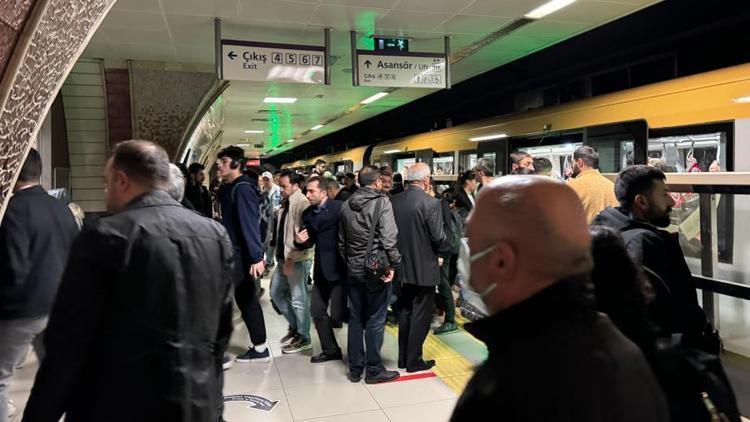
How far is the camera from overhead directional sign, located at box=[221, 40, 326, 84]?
5352 mm

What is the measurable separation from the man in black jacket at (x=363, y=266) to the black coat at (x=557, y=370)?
2944 mm

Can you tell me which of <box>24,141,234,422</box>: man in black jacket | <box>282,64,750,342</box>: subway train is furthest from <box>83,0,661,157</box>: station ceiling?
<box>24,141,234,422</box>: man in black jacket

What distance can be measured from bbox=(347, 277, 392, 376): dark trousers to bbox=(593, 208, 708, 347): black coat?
6.93 feet

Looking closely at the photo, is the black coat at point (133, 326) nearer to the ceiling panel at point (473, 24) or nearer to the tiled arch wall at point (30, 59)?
the tiled arch wall at point (30, 59)

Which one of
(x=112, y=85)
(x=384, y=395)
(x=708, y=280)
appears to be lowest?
(x=384, y=395)

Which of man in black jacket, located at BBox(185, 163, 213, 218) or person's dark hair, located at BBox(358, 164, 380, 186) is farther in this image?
man in black jacket, located at BBox(185, 163, 213, 218)

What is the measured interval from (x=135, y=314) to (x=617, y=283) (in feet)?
4.35

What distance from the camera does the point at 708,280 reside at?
3709mm

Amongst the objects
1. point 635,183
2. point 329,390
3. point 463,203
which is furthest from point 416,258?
point 635,183

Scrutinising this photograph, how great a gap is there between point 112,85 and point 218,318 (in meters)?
6.59

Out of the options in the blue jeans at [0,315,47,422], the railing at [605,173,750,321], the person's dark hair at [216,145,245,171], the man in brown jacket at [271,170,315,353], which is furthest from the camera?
the man in brown jacket at [271,170,315,353]

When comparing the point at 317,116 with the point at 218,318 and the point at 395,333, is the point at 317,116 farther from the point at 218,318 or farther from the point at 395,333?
the point at 218,318

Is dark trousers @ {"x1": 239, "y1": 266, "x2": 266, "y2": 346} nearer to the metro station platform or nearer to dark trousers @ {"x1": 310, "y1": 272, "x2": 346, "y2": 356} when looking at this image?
the metro station platform

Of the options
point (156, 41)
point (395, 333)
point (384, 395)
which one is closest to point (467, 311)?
point (384, 395)
